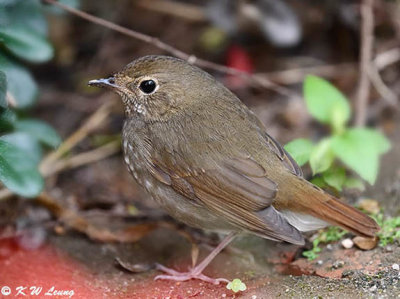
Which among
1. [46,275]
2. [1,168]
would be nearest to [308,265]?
[46,275]

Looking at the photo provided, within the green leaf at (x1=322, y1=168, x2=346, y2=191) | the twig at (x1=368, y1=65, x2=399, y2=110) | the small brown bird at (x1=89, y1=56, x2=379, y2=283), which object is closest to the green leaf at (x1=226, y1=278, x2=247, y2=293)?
the small brown bird at (x1=89, y1=56, x2=379, y2=283)

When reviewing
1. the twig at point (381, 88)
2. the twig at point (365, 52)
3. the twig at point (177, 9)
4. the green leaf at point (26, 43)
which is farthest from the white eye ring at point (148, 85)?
the twig at point (177, 9)

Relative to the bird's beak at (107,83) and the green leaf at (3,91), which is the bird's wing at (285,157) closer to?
the bird's beak at (107,83)

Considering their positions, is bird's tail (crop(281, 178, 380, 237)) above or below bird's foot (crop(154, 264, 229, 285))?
above

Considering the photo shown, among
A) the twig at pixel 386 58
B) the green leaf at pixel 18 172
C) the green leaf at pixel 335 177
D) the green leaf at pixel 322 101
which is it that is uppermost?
the twig at pixel 386 58

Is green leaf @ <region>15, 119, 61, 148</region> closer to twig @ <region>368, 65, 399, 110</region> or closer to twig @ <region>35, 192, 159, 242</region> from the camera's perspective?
twig @ <region>35, 192, 159, 242</region>

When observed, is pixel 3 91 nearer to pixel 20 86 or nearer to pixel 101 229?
pixel 20 86
